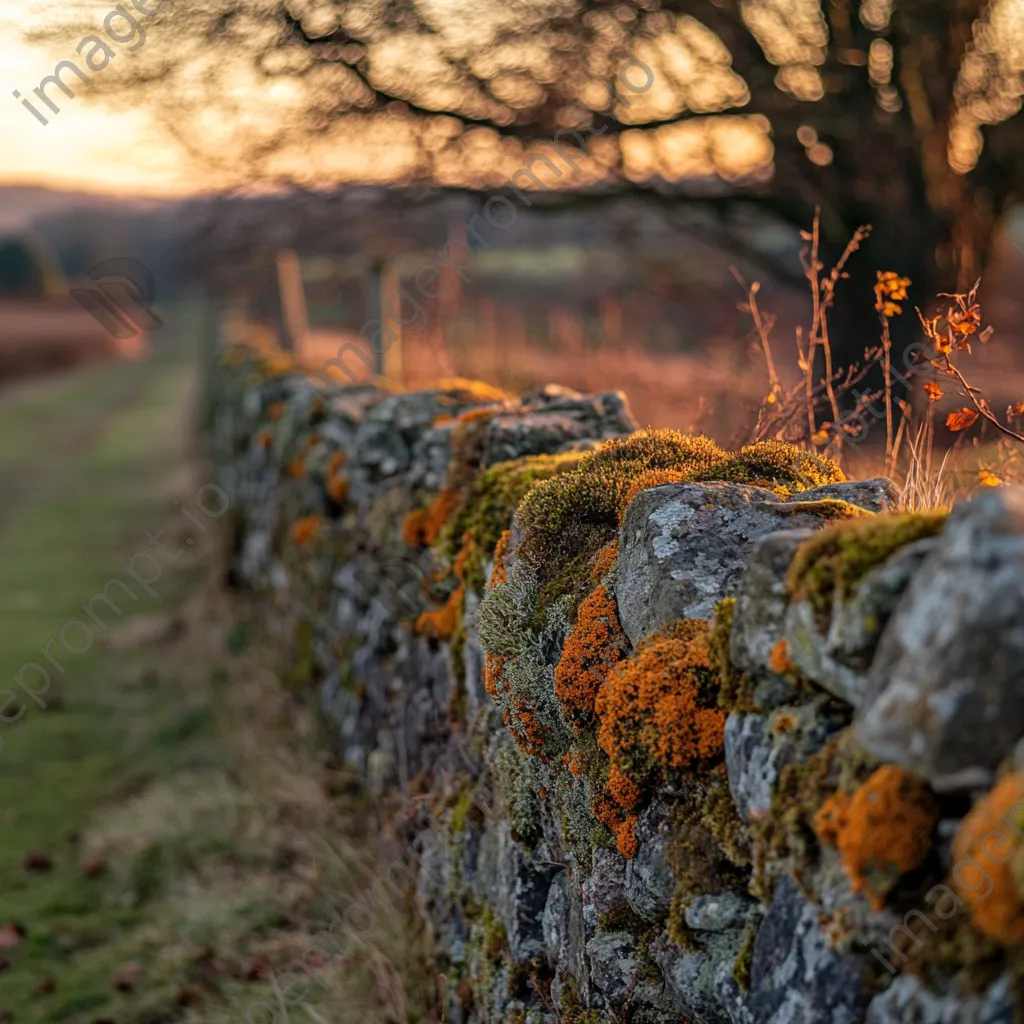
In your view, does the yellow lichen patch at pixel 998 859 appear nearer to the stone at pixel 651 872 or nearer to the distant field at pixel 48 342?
the stone at pixel 651 872

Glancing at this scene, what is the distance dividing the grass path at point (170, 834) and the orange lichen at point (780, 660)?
2.40 metres

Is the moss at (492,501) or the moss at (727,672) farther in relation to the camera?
the moss at (492,501)

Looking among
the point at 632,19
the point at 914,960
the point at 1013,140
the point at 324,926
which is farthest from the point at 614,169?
the point at 914,960

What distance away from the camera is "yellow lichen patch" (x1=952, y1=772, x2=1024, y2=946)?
4.42 feet

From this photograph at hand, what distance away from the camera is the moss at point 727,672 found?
2.02 metres

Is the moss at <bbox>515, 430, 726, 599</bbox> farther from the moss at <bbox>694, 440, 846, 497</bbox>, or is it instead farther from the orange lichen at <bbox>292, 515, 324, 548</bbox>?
the orange lichen at <bbox>292, 515, 324, 548</bbox>

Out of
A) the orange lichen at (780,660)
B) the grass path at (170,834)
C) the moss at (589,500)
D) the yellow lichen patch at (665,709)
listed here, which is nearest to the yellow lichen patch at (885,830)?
the orange lichen at (780,660)

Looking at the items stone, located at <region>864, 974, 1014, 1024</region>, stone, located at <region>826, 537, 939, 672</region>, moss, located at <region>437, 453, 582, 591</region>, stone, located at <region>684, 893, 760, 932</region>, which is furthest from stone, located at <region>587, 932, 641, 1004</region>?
moss, located at <region>437, 453, 582, 591</region>

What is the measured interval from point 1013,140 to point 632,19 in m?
3.65

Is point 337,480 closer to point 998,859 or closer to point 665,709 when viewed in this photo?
point 665,709

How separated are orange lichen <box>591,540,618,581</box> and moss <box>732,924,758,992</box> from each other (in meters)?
1.03

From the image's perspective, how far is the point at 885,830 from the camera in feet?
5.13

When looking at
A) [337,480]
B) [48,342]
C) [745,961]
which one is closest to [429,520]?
[337,480]

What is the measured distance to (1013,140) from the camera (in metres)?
8.72
